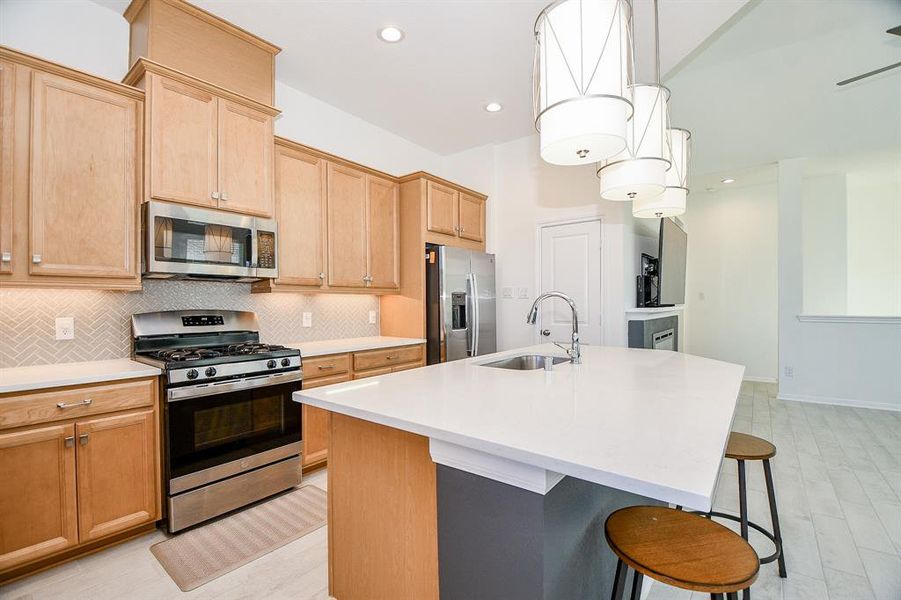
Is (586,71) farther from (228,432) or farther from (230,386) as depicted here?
(228,432)

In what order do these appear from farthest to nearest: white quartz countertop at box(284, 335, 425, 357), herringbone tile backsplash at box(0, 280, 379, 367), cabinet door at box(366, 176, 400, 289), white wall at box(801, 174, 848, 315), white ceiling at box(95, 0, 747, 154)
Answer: white wall at box(801, 174, 848, 315), cabinet door at box(366, 176, 400, 289), white quartz countertop at box(284, 335, 425, 357), white ceiling at box(95, 0, 747, 154), herringbone tile backsplash at box(0, 280, 379, 367)

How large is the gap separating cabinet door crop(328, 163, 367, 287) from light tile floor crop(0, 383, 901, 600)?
151 cm

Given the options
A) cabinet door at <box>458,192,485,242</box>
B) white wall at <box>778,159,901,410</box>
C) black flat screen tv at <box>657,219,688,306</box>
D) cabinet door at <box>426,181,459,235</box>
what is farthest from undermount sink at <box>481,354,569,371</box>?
white wall at <box>778,159,901,410</box>

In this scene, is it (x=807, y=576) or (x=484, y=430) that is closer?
(x=484, y=430)

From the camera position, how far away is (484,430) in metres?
1.10

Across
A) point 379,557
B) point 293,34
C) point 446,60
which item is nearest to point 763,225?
point 446,60

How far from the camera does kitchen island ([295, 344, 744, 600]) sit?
0.96 metres

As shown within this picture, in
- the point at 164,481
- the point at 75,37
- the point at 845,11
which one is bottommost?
the point at 164,481

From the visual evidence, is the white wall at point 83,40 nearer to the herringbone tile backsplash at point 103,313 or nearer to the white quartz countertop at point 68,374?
the herringbone tile backsplash at point 103,313

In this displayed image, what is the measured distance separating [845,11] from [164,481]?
5.52 m

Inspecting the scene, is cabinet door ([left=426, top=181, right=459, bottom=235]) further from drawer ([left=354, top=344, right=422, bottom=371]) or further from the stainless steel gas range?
the stainless steel gas range

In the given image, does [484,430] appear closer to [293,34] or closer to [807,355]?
[293,34]

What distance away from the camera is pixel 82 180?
2096mm

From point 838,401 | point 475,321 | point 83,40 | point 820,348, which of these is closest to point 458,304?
point 475,321
